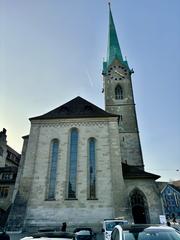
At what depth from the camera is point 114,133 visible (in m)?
18.9

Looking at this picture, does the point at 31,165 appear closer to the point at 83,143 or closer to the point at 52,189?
the point at 52,189

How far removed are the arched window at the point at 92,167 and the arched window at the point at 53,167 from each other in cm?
316

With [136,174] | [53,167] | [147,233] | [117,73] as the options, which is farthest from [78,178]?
→ [117,73]

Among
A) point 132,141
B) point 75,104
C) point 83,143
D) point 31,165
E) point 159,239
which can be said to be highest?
point 75,104

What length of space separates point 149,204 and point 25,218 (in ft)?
34.1

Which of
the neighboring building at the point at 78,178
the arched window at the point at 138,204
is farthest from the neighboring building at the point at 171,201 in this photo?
the neighboring building at the point at 78,178

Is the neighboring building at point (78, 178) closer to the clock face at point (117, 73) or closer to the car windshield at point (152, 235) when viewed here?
the car windshield at point (152, 235)

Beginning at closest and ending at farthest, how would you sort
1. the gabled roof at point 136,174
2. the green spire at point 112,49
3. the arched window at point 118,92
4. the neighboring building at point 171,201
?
the gabled roof at point 136,174 → the arched window at point 118,92 → the green spire at point 112,49 → the neighboring building at point 171,201

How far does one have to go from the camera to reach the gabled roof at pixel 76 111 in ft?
66.5

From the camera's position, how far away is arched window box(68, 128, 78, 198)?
16641mm

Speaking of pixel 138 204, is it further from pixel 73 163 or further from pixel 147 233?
pixel 147 233

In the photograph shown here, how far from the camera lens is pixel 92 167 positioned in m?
17.6

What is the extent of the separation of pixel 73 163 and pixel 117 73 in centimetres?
1994

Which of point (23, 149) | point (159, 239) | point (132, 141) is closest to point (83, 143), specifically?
point (23, 149)
